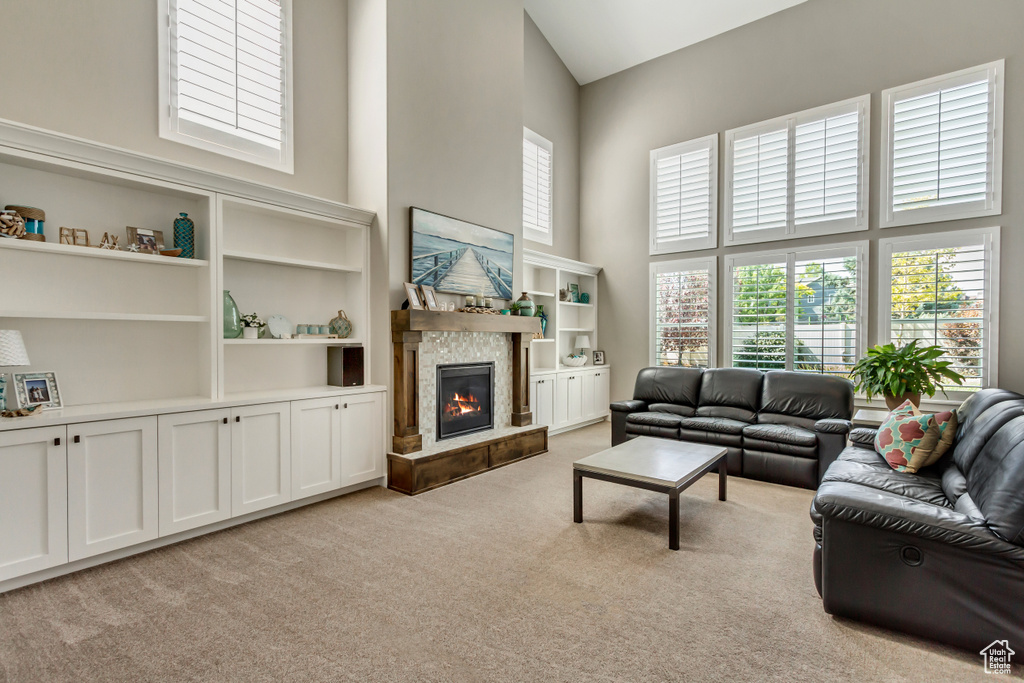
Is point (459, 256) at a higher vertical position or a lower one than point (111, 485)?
higher

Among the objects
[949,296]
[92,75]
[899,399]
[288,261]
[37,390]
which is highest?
[92,75]

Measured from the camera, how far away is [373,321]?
13.8ft

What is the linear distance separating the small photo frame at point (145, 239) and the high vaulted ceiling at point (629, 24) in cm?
553

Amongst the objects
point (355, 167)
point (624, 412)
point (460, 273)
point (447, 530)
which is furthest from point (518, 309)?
point (447, 530)

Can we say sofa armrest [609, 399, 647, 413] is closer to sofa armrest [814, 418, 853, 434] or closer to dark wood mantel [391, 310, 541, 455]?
sofa armrest [814, 418, 853, 434]

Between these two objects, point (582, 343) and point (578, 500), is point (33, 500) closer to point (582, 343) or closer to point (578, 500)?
point (578, 500)

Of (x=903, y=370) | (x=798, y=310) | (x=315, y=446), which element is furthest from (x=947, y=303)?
(x=315, y=446)

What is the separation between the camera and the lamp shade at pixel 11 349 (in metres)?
2.41

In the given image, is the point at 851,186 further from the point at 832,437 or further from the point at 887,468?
the point at 887,468

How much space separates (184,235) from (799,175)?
6.18 meters

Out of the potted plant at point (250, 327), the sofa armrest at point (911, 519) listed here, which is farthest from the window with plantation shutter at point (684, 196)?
the potted plant at point (250, 327)

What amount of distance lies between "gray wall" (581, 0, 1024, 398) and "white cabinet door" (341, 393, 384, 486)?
404 cm

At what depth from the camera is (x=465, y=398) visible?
4781 mm

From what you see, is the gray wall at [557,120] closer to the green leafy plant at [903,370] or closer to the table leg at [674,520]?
the green leafy plant at [903,370]
